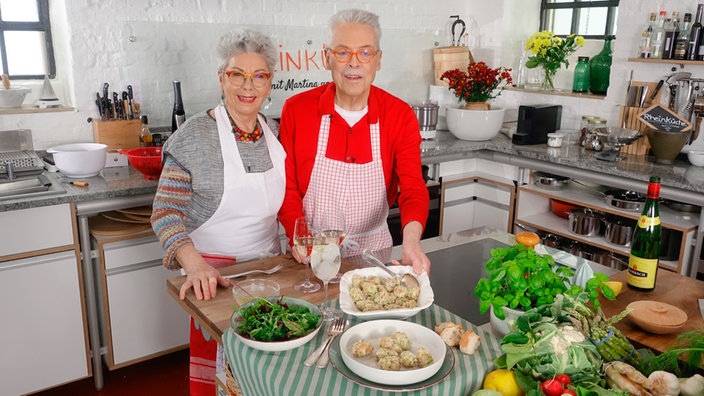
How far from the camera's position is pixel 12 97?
318 centimetres

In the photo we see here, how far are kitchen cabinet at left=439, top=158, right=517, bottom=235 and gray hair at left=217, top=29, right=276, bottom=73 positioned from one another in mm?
2192

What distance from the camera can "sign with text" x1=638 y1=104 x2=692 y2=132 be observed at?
3.36 metres

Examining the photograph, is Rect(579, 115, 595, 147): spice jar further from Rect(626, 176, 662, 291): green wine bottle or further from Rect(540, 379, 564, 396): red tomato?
Rect(540, 379, 564, 396): red tomato

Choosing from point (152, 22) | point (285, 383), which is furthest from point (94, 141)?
point (285, 383)

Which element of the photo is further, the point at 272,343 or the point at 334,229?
the point at 334,229

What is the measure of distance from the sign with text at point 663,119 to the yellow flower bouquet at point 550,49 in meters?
0.92

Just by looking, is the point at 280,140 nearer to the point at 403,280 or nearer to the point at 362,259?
the point at 362,259

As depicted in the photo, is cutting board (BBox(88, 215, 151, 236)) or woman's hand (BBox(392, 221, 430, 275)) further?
cutting board (BBox(88, 215, 151, 236))

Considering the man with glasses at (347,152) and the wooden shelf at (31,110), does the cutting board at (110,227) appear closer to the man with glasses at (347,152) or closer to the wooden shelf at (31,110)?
the wooden shelf at (31,110)

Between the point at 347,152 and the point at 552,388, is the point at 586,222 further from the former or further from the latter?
the point at 552,388

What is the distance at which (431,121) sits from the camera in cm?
416

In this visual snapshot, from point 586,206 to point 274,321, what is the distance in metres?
2.64

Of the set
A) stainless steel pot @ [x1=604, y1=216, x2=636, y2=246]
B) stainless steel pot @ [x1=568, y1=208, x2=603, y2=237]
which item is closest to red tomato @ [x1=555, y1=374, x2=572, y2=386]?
stainless steel pot @ [x1=604, y1=216, x2=636, y2=246]

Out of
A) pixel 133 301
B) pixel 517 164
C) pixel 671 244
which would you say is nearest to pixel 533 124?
pixel 517 164
